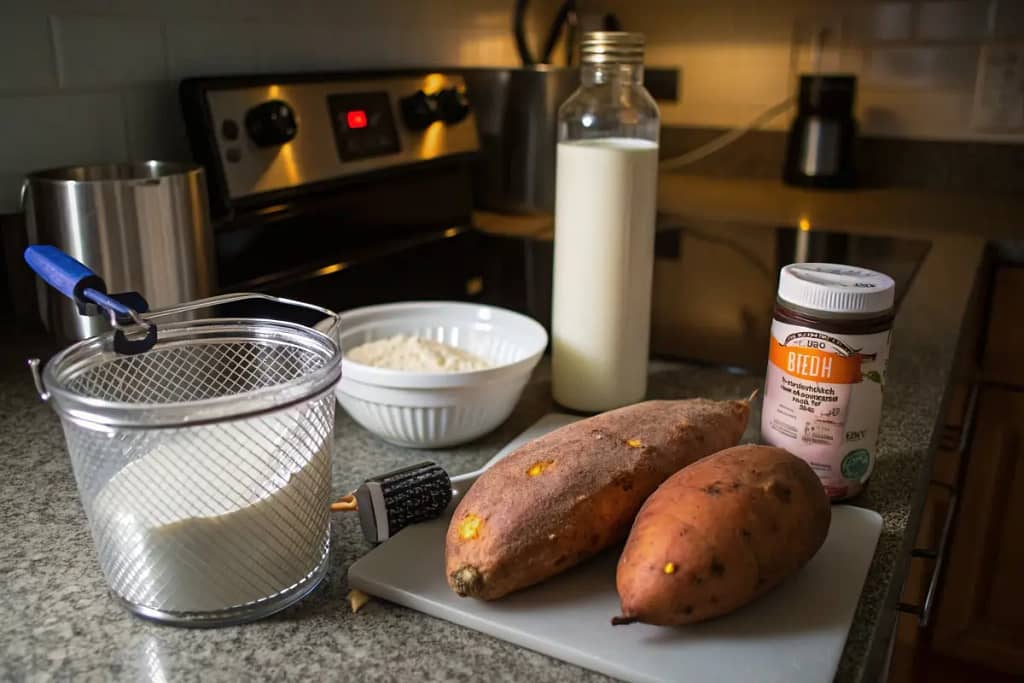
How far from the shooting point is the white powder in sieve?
18.9 inches

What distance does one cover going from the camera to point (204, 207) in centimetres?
84

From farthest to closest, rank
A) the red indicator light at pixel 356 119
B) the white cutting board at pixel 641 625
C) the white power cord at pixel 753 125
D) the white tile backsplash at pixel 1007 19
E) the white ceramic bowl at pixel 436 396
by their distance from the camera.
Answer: the white power cord at pixel 753 125 < the white tile backsplash at pixel 1007 19 < the red indicator light at pixel 356 119 < the white ceramic bowl at pixel 436 396 < the white cutting board at pixel 641 625

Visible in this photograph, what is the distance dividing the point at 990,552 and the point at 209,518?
1232mm

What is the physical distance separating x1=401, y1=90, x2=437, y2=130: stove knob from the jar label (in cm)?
79

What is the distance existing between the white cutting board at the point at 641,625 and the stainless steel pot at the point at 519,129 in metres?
0.96

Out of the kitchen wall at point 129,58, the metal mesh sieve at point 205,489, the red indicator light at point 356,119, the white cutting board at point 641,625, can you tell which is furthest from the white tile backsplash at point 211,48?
the white cutting board at point 641,625

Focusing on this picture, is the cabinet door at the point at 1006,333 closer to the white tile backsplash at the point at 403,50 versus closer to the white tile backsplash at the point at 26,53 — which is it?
the white tile backsplash at the point at 403,50

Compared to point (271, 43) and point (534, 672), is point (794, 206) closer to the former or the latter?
point (271, 43)

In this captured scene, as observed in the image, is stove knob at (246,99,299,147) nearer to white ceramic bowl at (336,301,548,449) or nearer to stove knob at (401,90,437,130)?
stove knob at (401,90,437,130)

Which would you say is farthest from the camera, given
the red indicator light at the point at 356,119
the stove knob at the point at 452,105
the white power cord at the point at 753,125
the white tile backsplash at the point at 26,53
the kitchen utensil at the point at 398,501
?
the white power cord at the point at 753,125

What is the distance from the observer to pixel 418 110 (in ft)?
4.15

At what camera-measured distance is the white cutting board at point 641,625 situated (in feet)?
1.51

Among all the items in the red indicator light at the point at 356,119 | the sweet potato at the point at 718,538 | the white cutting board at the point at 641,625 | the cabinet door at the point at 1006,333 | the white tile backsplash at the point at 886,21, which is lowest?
the cabinet door at the point at 1006,333

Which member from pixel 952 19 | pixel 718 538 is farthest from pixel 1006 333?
pixel 718 538
